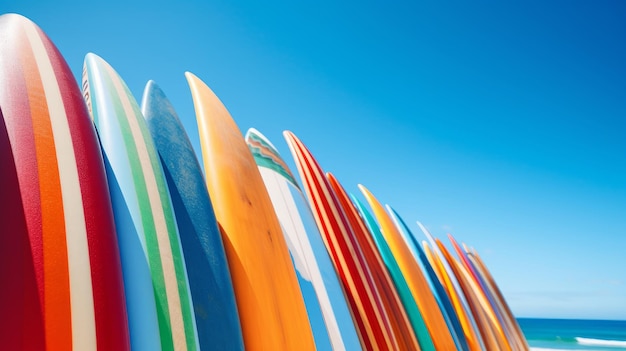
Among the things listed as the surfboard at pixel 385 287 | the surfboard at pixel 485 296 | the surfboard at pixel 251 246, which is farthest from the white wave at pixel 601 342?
the surfboard at pixel 251 246

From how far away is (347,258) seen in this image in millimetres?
2041

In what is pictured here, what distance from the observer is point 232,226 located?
1382 millimetres

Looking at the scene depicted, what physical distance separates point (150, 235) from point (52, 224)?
279mm

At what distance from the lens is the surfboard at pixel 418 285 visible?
244 centimetres

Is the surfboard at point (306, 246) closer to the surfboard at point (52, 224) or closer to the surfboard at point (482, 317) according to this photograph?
the surfboard at point (52, 224)

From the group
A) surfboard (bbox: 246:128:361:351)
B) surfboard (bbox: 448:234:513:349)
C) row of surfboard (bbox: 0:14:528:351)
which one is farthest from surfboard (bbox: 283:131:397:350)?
surfboard (bbox: 448:234:513:349)

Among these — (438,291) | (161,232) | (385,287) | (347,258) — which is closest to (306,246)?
(347,258)

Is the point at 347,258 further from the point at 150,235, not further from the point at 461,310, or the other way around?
the point at 461,310

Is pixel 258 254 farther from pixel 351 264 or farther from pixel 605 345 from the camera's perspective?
pixel 605 345

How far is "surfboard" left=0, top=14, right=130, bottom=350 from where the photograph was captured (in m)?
0.70

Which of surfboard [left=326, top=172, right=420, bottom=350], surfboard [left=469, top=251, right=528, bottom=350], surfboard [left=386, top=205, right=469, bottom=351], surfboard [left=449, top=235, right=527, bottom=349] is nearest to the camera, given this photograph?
surfboard [left=326, top=172, right=420, bottom=350]

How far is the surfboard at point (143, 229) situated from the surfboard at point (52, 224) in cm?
10

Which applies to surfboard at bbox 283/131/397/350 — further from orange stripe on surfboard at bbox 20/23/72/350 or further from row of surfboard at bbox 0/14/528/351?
orange stripe on surfboard at bbox 20/23/72/350

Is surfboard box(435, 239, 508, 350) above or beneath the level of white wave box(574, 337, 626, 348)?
above
